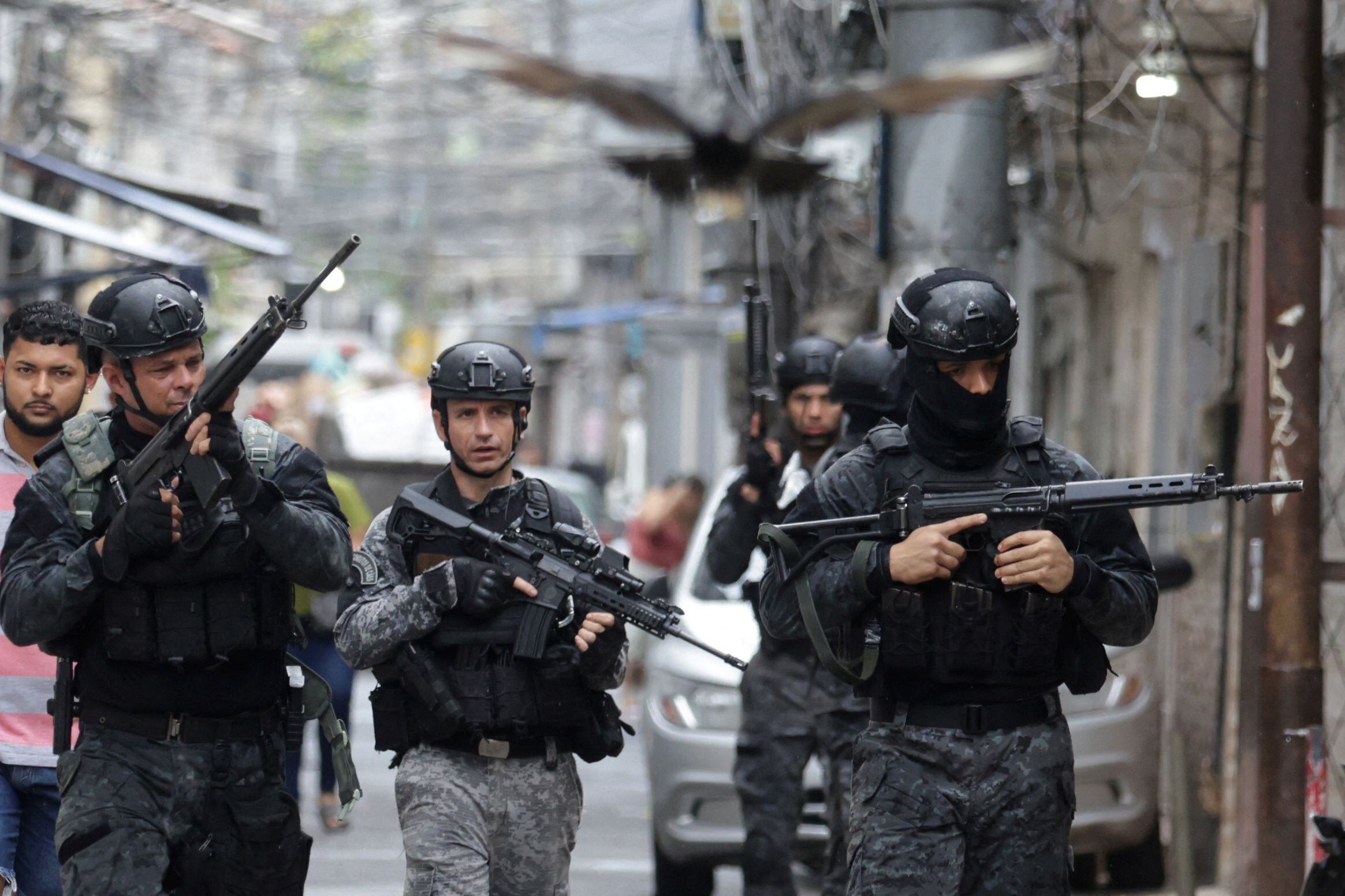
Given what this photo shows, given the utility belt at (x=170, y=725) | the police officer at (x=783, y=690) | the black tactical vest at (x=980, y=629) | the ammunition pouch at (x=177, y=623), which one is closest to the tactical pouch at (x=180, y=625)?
the ammunition pouch at (x=177, y=623)

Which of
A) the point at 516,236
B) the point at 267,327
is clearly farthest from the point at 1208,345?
the point at 516,236

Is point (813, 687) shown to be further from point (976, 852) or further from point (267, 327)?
point (267, 327)

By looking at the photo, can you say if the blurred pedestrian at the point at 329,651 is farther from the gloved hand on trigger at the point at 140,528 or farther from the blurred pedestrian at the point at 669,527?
the blurred pedestrian at the point at 669,527

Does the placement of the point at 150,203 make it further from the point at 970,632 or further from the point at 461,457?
the point at 970,632

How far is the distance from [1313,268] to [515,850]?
9.85 feet

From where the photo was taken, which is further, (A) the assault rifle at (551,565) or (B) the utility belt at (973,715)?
(A) the assault rifle at (551,565)

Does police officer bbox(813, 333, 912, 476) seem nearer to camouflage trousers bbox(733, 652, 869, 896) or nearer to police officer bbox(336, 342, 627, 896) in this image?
camouflage trousers bbox(733, 652, 869, 896)

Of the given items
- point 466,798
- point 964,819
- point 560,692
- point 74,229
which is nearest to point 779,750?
point 560,692

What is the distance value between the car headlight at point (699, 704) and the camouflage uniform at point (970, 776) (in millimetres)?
3328

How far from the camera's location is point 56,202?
57.8 ft

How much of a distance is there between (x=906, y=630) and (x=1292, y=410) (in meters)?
2.28

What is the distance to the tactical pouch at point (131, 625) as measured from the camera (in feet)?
15.3

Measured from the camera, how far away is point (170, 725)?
4.70m

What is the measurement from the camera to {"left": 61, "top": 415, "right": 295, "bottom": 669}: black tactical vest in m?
4.67
